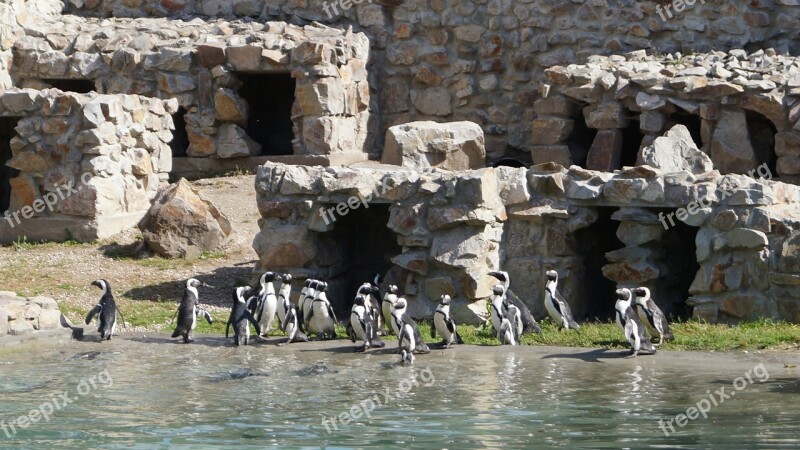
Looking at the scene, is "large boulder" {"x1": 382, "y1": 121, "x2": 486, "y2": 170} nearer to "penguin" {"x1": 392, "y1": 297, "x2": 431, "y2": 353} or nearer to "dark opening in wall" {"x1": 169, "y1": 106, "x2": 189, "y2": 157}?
"penguin" {"x1": 392, "y1": 297, "x2": 431, "y2": 353}

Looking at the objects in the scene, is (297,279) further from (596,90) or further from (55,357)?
(596,90)

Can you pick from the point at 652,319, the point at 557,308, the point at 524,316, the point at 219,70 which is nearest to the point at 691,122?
the point at 557,308

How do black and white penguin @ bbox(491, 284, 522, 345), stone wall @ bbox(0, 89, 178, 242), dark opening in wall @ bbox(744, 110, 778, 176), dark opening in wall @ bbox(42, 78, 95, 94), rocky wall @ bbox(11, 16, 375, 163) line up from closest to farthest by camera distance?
black and white penguin @ bbox(491, 284, 522, 345), stone wall @ bbox(0, 89, 178, 242), dark opening in wall @ bbox(744, 110, 778, 176), rocky wall @ bbox(11, 16, 375, 163), dark opening in wall @ bbox(42, 78, 95, 94)

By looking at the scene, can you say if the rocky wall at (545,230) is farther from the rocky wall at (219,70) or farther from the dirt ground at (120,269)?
the rocky wall at (219,70)

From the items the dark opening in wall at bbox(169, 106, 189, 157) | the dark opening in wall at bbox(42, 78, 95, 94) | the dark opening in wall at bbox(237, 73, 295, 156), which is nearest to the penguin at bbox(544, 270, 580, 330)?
the dark opening in wall at bbox(169, 106, 189, 157)

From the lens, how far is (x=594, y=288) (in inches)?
601

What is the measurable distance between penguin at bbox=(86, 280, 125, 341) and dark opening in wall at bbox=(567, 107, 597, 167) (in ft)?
27.8

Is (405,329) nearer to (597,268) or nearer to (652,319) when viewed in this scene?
(652,319)

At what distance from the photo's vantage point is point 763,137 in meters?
18.9

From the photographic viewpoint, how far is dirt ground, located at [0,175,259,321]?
15383 mm

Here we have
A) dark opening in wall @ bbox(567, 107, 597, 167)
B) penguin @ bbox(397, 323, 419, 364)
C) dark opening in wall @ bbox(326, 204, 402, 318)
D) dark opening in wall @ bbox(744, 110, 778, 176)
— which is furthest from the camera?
dark opening in wall @ bbox(567, 107, 597, 167)

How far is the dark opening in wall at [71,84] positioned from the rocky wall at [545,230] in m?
8.05

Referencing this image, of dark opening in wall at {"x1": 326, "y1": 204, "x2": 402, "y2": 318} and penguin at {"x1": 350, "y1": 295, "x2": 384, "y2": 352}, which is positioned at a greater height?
dark opening in wall at {"x1": 326, "y1": 204, "x2": 402, "y2": 318}

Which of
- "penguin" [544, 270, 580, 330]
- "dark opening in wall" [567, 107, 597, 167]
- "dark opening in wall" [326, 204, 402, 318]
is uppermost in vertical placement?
"dark opening in wall" [567, 107, 597, 167]
